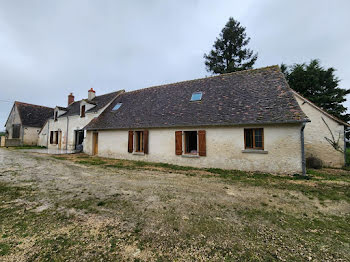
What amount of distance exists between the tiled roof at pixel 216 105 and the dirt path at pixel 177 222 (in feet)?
12.7

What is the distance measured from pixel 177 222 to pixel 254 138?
20.4ft

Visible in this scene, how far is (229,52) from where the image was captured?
20422 millimetres

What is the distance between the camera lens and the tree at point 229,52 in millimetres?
19406

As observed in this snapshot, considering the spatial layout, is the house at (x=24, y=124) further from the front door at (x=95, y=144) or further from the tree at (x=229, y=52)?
the tree at (x=229, y=52)

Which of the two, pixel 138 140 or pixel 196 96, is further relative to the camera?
pixel 138 140

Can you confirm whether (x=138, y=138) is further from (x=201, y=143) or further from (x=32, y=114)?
(x=32, y=114)

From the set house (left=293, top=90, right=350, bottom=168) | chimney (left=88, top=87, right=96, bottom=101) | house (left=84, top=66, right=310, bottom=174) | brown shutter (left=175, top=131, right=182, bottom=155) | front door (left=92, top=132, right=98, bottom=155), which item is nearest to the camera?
house (left=84, top=66, right=310, bottom=174)

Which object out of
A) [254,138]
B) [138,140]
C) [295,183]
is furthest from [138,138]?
[295,183]

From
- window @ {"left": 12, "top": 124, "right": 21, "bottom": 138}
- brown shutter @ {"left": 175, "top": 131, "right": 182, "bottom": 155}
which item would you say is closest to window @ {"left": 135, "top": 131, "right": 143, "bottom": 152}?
brown shutter @ {"left": 175, "top": 131, "right": 182, "bottom": 155}

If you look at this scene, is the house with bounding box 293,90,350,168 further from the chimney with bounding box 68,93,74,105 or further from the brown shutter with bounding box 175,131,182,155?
the chimney with bounding box 68,93,74,105

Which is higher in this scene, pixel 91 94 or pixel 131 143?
pixel 91 94

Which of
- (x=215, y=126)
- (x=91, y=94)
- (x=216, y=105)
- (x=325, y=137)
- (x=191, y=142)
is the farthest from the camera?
(x=91, y=94)

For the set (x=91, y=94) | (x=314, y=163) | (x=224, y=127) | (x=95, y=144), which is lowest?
(x=314, y=163)

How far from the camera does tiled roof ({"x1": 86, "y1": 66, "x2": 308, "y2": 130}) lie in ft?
24.3
